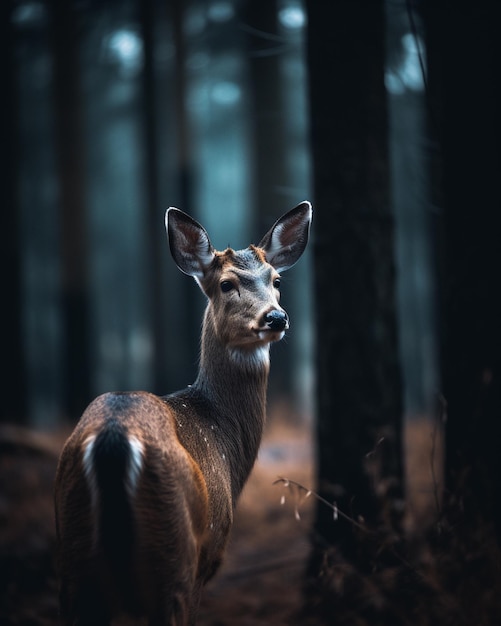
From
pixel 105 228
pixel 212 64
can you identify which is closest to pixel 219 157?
pixel 105 228

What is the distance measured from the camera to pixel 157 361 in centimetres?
1330

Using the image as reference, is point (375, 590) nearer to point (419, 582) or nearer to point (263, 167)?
point (419, 582)

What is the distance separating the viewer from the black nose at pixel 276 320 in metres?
3.94

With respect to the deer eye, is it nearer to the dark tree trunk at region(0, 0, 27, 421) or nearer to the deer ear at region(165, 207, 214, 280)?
the deer ear at region(165, 207, 214, 280)

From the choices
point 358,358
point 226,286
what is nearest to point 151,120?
point 358,358

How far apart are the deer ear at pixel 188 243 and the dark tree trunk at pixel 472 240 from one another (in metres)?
2.10

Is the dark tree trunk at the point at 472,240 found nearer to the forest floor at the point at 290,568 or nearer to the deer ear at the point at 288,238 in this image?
the forest floor at the point at 290,568

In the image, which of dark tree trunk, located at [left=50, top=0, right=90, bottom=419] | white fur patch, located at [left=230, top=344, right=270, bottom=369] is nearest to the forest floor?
white fur patch, located at [left=230, top=344, right=270, bottom=369]

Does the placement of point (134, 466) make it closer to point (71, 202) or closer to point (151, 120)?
point (151, 120)

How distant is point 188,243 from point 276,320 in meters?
0.89

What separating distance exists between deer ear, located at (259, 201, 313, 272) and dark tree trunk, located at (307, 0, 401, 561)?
0.82 m

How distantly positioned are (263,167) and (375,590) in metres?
10.6

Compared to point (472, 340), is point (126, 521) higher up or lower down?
lower down

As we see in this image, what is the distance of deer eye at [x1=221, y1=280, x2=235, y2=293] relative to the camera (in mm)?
4324
